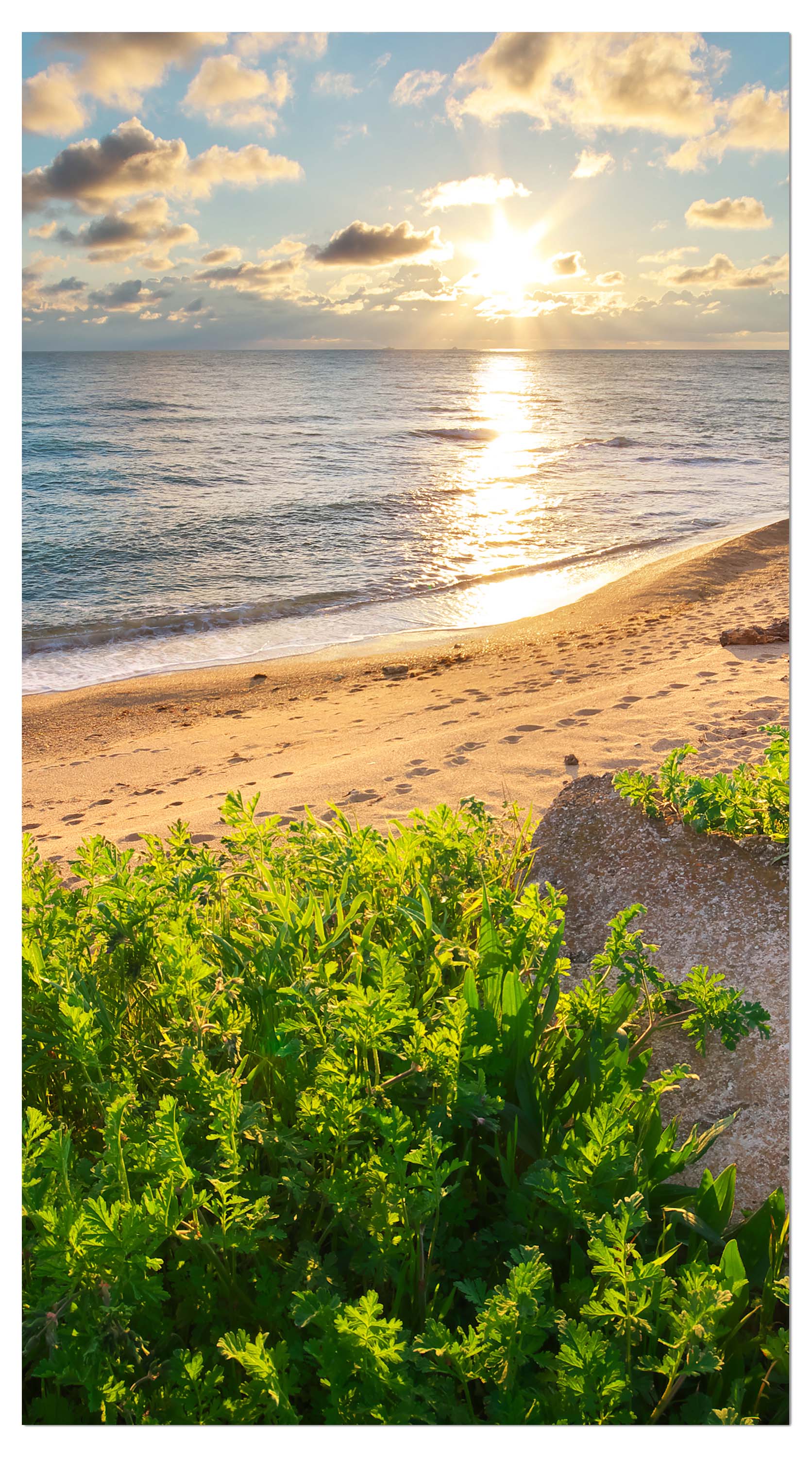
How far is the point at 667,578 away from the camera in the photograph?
10977mm

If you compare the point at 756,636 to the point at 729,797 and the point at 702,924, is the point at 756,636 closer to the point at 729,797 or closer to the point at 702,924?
the point at 729,797

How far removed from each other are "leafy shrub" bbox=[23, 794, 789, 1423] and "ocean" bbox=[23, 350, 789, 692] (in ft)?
5.26

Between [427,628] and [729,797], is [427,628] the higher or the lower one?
the higher one

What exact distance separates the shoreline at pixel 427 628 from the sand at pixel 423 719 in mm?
113

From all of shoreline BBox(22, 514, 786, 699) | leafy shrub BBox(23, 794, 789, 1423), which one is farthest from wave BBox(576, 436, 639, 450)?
leafy shrub BBox(23, 794, 789, 1423)

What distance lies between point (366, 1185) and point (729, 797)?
150 cm

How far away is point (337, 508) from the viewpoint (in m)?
16.3

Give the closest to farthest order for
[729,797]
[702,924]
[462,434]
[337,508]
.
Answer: [702,924], [729,797], [337,508], [462,434]

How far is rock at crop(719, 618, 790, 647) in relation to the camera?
627 centimetres

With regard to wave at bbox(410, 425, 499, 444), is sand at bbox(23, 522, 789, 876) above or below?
below

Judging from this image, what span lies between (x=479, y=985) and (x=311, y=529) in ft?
45.7

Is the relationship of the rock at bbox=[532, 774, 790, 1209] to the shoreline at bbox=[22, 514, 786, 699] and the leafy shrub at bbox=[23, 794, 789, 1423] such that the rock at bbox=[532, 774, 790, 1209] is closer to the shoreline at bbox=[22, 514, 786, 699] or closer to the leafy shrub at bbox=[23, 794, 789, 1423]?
the leafy shrub at bbox=[23, 794, 789, 1423]

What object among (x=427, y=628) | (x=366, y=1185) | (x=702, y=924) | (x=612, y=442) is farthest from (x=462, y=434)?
(x=366, y=1185)
